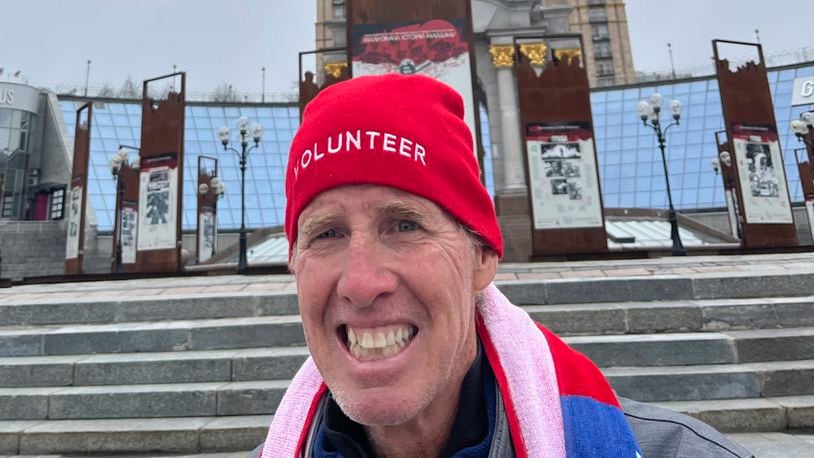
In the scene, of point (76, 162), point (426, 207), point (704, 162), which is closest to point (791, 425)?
point (426, 207)

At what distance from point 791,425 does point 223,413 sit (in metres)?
4.19

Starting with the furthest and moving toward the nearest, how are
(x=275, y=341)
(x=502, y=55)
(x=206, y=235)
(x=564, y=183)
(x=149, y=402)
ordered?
(x=206, y=235) → (x=502, y=55) → (x=564, y=183) → (x=275, y=341) → (x=149, y=402)

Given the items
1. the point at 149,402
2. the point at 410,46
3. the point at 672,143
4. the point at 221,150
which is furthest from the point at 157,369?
the point at 672,143

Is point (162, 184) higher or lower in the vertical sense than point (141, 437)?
higher

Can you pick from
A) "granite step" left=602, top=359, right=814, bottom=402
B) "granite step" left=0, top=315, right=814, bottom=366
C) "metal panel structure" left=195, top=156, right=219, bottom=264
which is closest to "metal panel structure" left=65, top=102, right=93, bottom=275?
"metal panel structure" left=195, top=156, right=219, bottom=264

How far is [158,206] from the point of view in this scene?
10.1 m

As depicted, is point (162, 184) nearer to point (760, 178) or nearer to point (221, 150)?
point (760, 178)

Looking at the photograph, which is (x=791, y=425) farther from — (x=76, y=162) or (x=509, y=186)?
(x=76, y=162)

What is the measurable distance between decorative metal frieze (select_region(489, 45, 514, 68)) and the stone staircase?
39.1 feet

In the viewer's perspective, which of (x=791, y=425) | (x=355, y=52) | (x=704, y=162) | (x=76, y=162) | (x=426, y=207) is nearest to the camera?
(x=426, y=207)

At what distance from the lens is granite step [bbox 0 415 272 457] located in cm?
326

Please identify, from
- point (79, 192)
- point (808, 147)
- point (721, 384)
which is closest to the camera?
point (721, 384)

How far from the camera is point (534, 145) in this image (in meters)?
8.41

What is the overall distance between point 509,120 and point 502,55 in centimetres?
240
